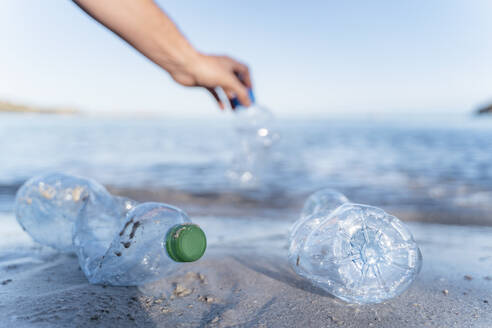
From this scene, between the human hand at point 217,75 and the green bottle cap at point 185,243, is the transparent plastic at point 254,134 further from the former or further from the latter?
the green bottle cap at point 185,243

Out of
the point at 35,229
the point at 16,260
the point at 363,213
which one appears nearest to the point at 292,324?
the point at 363,213

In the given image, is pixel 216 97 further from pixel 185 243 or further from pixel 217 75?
pixel 185 243

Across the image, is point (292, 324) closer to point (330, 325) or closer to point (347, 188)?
point (330, 325)

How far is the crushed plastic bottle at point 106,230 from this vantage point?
1568 mm

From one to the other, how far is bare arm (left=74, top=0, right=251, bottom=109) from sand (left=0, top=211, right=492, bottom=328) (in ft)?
2.93

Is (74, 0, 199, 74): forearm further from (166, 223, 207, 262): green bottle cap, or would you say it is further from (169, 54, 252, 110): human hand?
(166, 223, 207, 262): green bottle cap

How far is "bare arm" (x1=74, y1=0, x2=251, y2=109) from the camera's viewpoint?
49.3 inches

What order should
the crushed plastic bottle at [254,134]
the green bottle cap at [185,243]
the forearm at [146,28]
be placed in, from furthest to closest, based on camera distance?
the crushed plastic bottle at [254,134] < the green bottle cap at [185,243] < the forearm at [146,28]

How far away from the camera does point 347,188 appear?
228 inches

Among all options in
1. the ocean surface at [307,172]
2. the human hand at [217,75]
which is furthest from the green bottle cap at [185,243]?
the ocean surface at [307,172]

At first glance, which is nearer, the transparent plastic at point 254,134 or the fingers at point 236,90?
the fingers at point 236,90

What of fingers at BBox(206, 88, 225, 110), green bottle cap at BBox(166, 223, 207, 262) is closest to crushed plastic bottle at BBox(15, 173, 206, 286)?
green bottle cap at BBox(166, 223, 207, 262)

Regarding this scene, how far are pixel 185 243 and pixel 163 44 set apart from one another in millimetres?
680

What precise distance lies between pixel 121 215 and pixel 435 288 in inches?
69.4
